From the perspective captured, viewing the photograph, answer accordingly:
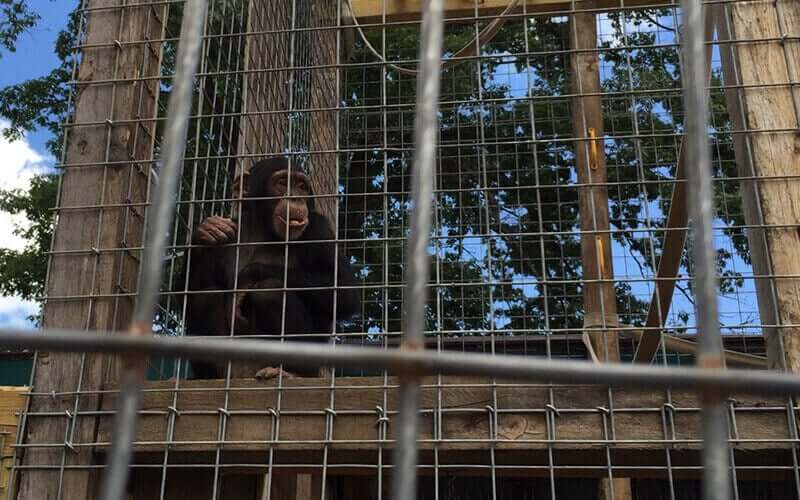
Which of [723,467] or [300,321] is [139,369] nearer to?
[723,467]

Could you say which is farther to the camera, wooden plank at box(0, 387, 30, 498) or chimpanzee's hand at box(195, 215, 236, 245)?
chimpanzee's hand at box(195, 215, 236, 245)

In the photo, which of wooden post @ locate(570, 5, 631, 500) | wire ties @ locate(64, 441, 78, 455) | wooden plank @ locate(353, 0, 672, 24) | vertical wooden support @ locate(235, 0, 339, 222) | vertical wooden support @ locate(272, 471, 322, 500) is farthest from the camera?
wooden plank @ locate(353, 0, 672, 24)

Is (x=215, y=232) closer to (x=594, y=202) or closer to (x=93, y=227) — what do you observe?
(x=93, y=227)

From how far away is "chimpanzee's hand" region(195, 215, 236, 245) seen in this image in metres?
2.61

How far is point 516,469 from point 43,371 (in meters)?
1.38

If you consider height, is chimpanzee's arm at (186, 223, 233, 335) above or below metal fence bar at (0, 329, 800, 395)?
above

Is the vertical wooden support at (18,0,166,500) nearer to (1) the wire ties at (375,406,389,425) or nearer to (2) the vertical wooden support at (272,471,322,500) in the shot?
(2) the vertical wooden support at (272,471,322,500)

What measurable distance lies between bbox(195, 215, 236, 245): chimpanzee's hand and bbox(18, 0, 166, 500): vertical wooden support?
222 millimetres

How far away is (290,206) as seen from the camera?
10.2 ft

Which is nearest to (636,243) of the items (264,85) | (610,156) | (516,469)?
(610,156)

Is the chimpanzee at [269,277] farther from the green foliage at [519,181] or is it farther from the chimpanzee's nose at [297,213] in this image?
the green foliage at [519,181]

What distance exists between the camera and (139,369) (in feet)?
2.44

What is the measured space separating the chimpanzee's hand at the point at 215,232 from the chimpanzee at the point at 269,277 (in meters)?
0.21

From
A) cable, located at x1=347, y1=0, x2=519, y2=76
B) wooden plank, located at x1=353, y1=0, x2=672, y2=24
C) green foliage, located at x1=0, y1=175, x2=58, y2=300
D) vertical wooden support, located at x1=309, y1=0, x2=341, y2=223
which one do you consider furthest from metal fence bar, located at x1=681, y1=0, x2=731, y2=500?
green foliage, located at x1=0, y1=175, x2=58, y2=300
